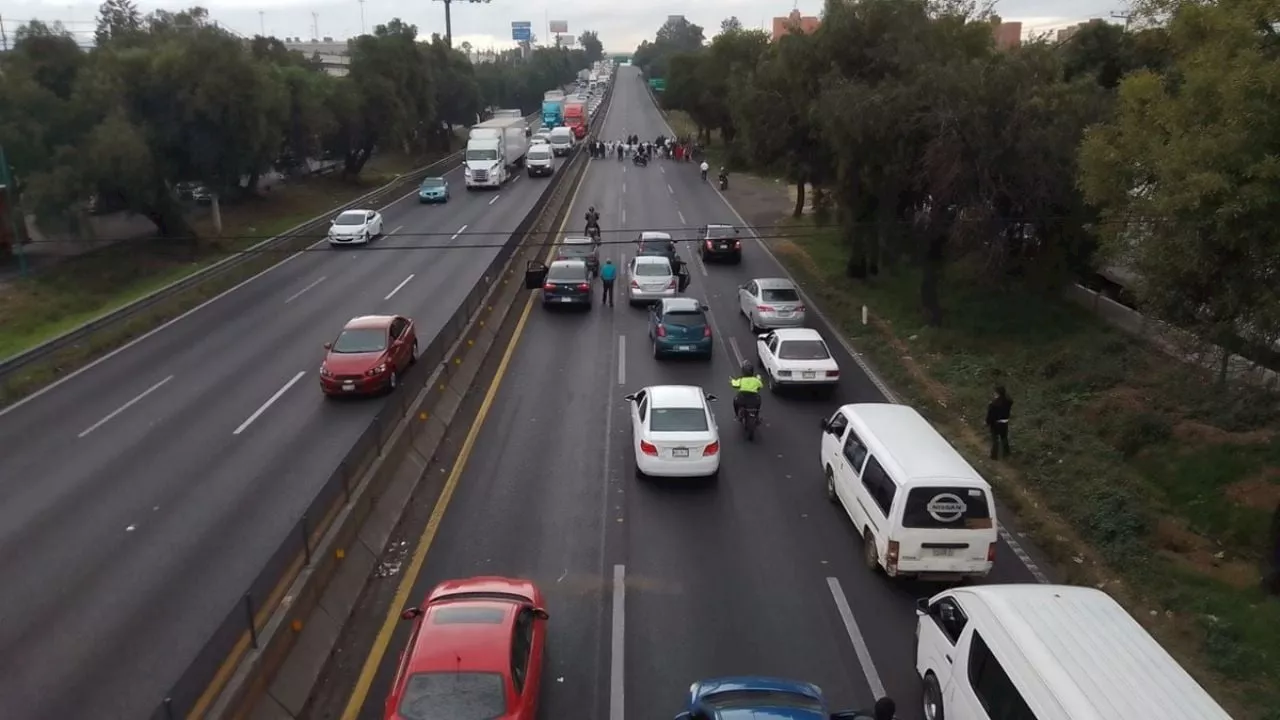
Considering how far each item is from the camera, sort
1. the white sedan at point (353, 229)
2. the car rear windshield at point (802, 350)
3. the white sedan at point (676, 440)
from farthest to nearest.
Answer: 1. the white sedan at point (353, 229)
2. the car rear windshield at point (802, 350)
3. the white sedan at point (676, 440)

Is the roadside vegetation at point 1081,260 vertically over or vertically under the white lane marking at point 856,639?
over

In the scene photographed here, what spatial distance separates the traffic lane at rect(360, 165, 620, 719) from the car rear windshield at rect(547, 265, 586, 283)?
200 inches

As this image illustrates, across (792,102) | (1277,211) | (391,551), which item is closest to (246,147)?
(792,102)

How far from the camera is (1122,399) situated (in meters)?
19.0

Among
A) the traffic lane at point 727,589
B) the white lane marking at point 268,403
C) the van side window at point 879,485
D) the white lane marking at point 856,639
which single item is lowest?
the white lane marking at point 856,639

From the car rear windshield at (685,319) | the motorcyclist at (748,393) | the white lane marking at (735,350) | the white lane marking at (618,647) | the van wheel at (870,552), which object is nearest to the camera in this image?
the white lane marking at (618,647)

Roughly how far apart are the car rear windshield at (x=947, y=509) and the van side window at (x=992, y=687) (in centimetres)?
319

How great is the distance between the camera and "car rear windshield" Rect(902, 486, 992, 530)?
11.8 meters

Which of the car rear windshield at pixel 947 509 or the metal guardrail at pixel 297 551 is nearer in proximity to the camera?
the metal guardrail at pixel 297 551

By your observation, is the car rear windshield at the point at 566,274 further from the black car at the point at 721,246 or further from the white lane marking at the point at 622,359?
the black car at the point at 721,246

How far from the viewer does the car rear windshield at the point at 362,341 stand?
799 inches

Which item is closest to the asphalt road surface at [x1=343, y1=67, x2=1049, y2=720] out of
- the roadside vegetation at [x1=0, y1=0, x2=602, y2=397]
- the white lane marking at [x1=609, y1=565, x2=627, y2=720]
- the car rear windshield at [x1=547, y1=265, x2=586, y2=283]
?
the white lane marking at [x1=609, y1=565, x2=627, y2=720]

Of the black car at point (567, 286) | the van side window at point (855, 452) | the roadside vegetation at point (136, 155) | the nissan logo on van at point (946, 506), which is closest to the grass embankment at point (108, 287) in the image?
the roadside vegetation at point (136, 155)

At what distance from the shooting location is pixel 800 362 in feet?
66.3
